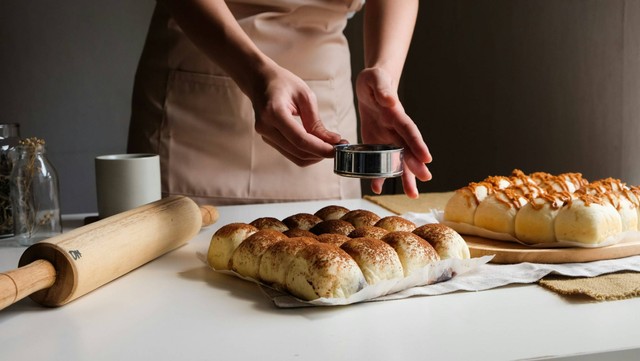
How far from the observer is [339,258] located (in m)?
0.90

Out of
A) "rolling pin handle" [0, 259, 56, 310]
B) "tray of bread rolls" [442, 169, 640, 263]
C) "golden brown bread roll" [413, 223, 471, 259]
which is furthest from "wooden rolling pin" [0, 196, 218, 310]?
"tray of bread rolls" [442, 169, 640, 263]

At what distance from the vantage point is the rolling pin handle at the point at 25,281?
82 cm

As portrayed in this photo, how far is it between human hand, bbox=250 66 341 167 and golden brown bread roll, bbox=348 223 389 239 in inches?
5.2

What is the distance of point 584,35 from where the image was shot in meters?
2.22

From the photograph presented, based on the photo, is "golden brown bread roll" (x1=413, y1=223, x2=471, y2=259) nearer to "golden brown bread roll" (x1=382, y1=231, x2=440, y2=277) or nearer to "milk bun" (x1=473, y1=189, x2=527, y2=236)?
"golden brown bread roll" (x1=382, y1=231, x2=440, y2=277)

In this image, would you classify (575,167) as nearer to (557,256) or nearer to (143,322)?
(557,256)

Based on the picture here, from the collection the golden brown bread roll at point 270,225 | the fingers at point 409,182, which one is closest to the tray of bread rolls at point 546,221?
the fingers at point 409,182

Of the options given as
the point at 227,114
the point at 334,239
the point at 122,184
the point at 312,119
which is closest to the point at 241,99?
the point at 227,114

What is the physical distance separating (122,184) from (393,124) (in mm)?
566

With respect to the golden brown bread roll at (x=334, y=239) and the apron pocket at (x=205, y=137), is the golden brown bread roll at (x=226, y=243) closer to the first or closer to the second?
the golden brown bread roll at (x=334, y=239)

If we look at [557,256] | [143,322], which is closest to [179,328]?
[143,322]

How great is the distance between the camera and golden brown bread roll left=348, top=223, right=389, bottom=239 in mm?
1041

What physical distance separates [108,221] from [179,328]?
0.30m

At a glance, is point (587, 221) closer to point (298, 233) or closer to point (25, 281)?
point (298, 233)
